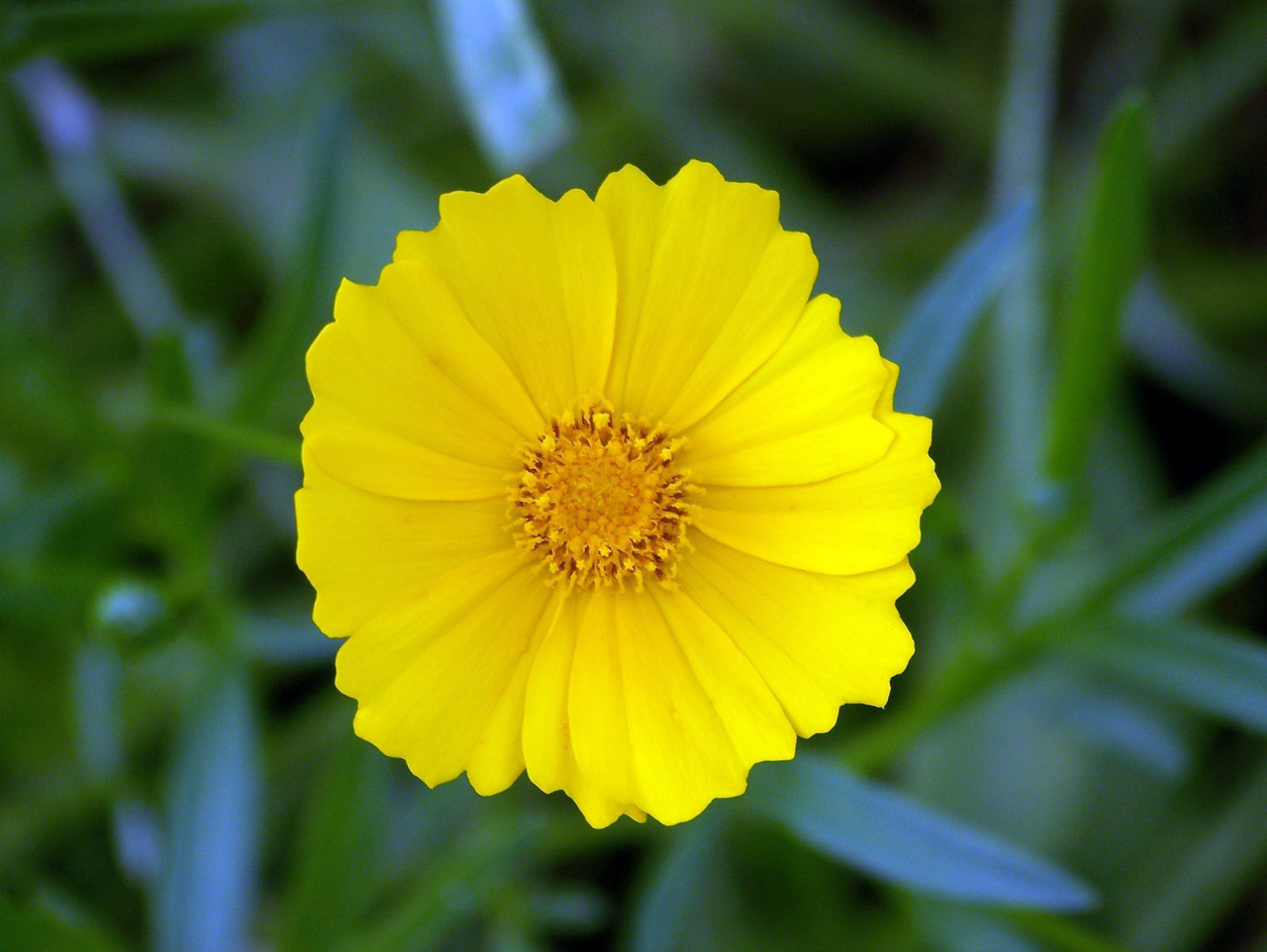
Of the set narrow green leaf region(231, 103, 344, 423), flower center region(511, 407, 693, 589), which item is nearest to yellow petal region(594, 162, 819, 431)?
flower center region(511, 407, 693, 589)

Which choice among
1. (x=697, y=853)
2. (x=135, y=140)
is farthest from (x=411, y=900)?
(x=135, y=140)

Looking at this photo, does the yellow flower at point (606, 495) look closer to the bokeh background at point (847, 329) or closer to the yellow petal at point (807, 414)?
the yellow petal at point (807, 414)

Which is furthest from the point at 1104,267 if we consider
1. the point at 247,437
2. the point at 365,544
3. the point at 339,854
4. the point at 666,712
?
the point at 339,854

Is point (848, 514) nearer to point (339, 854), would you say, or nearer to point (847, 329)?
point (339, 854)

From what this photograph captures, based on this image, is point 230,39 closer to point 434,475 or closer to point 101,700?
point 101,700

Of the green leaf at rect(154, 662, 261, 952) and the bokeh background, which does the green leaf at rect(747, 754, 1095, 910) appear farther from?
the green leaf at rect(154, 662, 261, 952)

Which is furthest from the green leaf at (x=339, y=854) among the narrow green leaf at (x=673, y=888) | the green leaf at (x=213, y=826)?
the narrow green leaf at (x=673, y=888)
